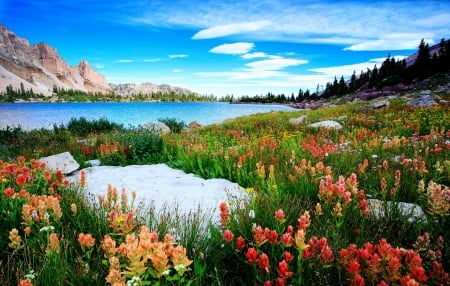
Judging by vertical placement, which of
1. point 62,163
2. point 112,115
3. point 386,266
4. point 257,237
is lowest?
point 112,115

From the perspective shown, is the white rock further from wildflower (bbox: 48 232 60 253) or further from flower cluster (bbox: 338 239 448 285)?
flower cluster (bbox: 338 239 448 285)

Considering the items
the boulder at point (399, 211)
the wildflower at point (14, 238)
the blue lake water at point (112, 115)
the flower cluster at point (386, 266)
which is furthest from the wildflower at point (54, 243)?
the blue lake water at point (112, 115)

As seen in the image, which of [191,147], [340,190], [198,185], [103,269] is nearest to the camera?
[103,269]

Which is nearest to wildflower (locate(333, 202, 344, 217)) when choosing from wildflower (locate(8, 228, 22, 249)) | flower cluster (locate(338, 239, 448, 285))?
flower cluster (locate(338, 239, 448, 285))

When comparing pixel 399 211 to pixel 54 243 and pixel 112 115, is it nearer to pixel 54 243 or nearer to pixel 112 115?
pixel 54 243

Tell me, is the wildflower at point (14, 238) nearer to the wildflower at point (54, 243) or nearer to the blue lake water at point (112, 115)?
the wildflower at point (54, 243)

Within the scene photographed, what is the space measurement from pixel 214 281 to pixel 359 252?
1.11m

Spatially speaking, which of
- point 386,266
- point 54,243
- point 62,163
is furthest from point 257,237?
point 62,163

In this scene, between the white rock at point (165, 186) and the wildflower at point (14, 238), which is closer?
the wildflower at point (14, 238)

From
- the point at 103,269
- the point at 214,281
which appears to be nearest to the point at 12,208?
the point at 103,269

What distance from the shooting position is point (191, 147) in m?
7.88

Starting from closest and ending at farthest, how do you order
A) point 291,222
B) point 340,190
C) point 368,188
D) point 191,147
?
point 340,190, point 291,222, point 368,188, point 191,147

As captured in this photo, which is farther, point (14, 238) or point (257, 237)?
point (14, 238)

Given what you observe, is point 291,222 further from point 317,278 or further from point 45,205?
point 45,205
